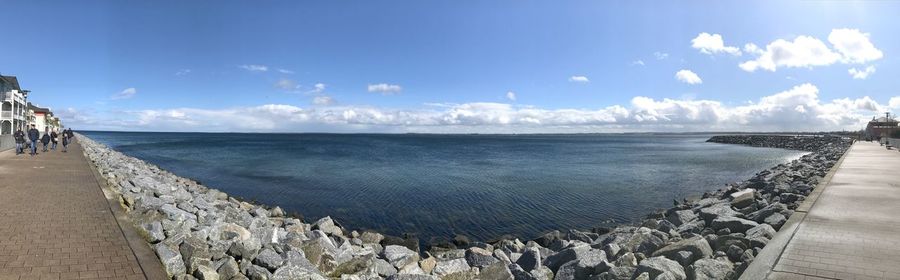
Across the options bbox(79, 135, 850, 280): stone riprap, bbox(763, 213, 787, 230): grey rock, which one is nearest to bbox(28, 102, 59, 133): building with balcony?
bbox(79, 135, 850, 280): stone riprap

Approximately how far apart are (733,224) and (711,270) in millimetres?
3423

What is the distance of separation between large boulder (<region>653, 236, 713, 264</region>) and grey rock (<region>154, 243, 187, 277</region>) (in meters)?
6.43

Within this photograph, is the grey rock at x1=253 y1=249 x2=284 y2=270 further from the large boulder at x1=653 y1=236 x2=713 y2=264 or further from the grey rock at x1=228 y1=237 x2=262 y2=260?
the large boulder at x1=653 y1=236 x2=713 y2=264

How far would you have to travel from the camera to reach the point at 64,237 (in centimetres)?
643

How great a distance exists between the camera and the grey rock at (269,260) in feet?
20.6

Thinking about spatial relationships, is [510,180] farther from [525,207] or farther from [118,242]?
Result: [118,242]

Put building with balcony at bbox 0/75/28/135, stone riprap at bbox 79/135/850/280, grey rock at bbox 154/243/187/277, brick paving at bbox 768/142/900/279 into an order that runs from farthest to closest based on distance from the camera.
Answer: building with balcony at bbox 0/75/28/135 < stone riprap at bbox 79/135/850/280 < grey rock at bbox 154/243/187/277 < brick paving at bbox 768/142/900/279

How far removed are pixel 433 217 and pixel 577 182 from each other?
11684 mm

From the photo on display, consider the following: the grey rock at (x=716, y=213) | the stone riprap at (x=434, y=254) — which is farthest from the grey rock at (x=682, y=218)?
the stone riprap at (x=434, y=254)

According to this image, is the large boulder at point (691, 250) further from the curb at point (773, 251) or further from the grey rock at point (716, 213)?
the grey rock at point (716, 213)

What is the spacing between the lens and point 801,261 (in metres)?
5.45

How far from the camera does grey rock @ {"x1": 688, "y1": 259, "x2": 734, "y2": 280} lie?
556cm

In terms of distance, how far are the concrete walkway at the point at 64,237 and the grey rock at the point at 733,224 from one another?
8781mm

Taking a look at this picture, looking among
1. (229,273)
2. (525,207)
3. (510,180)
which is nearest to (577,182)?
(510,180)
